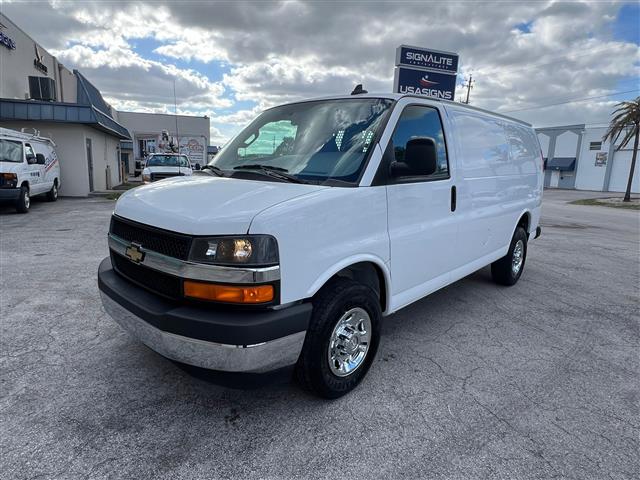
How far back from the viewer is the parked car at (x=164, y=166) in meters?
14.2

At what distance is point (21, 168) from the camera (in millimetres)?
11359

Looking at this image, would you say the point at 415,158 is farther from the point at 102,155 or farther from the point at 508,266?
the point at 102,155

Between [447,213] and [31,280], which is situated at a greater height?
[447,213]

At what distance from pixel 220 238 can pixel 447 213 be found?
2289 mm

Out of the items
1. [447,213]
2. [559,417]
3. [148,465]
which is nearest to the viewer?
[148,465]

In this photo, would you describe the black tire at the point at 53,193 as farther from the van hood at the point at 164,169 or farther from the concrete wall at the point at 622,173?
the concrete wall at the point at 622,173

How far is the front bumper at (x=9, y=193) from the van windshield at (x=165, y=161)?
18.1 ft

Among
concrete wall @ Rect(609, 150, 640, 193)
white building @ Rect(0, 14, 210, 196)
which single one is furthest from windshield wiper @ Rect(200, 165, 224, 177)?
concrete wall @ Rect(609, 150, 640, 193)

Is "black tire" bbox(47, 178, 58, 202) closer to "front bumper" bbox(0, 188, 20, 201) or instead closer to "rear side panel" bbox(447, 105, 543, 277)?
"front bumper" bbox(0, 188, 20, 201)

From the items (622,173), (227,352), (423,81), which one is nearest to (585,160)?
(622,173)

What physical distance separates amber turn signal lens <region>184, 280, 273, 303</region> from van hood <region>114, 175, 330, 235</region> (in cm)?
30

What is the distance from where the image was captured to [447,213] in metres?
3.75

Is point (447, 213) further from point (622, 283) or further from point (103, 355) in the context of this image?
point (622, 283)

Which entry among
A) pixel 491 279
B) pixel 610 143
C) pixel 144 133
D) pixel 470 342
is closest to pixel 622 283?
pixel 491 279
